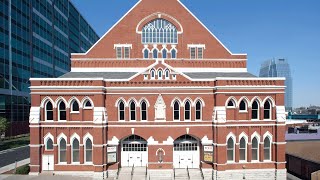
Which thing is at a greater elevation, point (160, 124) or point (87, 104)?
point (87, 104)

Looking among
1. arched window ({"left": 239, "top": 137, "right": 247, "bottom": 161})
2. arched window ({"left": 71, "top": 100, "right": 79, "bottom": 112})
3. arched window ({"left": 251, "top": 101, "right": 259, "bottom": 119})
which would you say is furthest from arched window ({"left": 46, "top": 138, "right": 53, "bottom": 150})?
arched window ({"left": 251, "top": 101, "right": 259, "bottom": 119})

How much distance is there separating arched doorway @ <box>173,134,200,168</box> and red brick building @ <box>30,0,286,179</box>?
0.31 feet

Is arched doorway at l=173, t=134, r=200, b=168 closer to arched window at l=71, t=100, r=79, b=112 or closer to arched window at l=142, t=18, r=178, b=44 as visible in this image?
arched window at l=71, t=100, r=79, b=112

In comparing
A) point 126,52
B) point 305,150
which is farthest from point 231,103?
point 126,52

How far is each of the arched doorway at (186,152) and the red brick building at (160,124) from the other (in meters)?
0.09

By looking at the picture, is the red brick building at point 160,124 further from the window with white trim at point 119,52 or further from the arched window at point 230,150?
the window with white trim at point 119,52

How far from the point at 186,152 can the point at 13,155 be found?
2376cm

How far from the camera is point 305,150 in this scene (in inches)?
1102

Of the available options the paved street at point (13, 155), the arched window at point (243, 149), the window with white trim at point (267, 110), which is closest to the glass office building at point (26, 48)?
the paved street at point (13, 155)

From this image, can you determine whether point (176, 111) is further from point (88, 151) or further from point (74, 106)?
point (74, 106)

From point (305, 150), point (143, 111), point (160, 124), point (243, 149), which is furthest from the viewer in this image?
point (305, 150)

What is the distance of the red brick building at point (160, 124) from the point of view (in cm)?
2528

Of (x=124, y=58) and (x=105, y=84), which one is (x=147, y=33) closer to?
(x=124, y=58)

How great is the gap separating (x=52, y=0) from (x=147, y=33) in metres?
51.6
